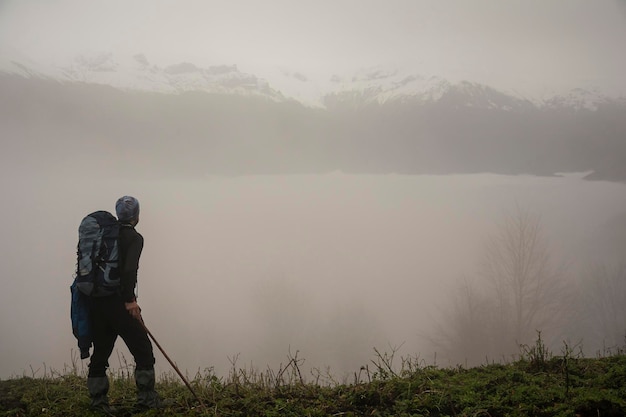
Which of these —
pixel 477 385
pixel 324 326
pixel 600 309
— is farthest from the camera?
pixel 324 326

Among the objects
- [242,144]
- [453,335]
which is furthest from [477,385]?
[242,144]

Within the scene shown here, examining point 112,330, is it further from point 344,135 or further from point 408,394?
point 344,135

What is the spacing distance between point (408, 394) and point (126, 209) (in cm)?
361

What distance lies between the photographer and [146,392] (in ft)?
17.4

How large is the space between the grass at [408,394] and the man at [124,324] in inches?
10.9

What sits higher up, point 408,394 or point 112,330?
point 112,330

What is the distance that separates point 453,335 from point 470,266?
68.9ft

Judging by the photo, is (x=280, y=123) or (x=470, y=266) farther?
(x=280, y=123)

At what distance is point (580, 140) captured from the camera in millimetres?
80688

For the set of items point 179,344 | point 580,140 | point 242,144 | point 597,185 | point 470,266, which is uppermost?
point 242,144

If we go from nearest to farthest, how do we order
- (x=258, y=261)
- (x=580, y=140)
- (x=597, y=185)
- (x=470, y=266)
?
(x=470, y=266) → (x=597, y=185) → (x=258, y=261) → (x=580, y=140)

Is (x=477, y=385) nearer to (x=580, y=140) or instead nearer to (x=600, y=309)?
(x=600, y=309)

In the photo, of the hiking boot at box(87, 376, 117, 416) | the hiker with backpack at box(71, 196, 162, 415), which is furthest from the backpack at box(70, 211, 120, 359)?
the hiking boot at box(87, 376, 117, 416)

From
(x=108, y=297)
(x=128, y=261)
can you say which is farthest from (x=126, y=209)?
(x=108, y=297)
